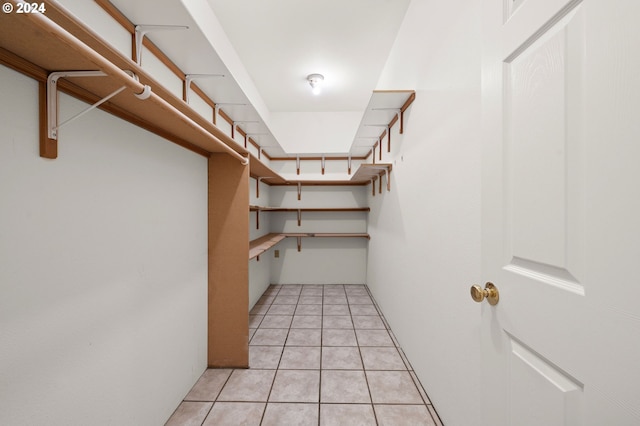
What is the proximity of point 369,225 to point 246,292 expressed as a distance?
2.41 meters

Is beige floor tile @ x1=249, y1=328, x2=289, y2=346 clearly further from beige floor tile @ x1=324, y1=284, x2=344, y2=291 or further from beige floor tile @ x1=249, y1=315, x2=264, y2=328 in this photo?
beige floor tile @ x1=324, y1=284, x2=344, y2=291

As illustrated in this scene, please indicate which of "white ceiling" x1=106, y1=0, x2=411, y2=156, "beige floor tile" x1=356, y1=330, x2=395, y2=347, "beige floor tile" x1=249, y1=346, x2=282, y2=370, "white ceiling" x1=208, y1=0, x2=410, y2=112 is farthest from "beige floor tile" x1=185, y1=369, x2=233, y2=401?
"white ceiling" x1=208, y1=0, x2=410, y2=112

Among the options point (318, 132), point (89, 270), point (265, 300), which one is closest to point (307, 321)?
point (265, 300)

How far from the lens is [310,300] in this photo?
349 cm

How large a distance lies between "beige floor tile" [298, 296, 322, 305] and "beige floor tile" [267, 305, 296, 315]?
184mm

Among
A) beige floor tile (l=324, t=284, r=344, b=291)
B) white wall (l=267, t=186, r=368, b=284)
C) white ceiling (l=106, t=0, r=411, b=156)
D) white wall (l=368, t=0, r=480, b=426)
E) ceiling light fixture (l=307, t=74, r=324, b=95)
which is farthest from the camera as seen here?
white wall (l=267, t=186, r=368, b=284)

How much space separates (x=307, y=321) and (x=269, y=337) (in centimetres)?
49

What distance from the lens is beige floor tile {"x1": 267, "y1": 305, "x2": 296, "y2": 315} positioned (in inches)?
120

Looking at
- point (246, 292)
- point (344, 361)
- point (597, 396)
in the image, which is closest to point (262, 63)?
point (246, 292)

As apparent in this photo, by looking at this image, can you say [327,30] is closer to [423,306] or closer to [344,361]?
[423,306]

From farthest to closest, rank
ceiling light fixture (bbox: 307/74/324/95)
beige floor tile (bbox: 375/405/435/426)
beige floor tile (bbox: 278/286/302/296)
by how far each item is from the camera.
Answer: beige floor tile (bbox: 278/286/302/296) < ceiling light fixture (bbox: 307/74/324/95) < beige floor tile (bbox: 375/405/435/426)

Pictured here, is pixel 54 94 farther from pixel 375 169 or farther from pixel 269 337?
pixel 375 169

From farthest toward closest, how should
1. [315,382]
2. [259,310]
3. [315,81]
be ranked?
[259,310]
[315,81]
[315,382]

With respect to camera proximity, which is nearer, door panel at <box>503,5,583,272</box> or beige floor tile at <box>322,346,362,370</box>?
door panel at <box>503,5,583,272</box>
